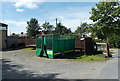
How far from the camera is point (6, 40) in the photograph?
25.3 meters

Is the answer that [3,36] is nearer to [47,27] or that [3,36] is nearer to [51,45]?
[51,45]

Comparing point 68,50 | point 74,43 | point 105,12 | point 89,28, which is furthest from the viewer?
point 74,43

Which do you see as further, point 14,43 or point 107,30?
point 14,43

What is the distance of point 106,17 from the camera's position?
12.6 metres

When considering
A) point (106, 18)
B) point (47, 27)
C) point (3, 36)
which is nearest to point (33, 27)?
point (47, 27)

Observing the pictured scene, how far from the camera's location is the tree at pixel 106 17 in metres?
12.5

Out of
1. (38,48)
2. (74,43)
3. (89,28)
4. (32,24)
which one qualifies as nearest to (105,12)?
(89,28)

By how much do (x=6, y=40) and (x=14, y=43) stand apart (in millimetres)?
2189

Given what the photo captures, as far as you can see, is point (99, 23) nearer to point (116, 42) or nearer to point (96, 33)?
point (96, 33)

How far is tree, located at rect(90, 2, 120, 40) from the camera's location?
12.5 meters

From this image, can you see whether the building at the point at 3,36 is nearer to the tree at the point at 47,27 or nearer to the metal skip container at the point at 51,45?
the metal skip container at the point at 51,45

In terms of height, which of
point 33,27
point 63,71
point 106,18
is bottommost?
point 63,71

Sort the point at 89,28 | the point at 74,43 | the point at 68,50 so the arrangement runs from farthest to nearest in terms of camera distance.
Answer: the point at 74,43 → the point at 68,50 → the point at 89,28

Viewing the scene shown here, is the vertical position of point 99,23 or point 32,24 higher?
point 32,24
